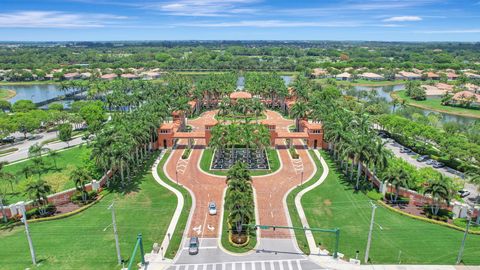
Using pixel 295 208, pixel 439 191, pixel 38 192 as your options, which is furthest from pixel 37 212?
pixel 439 191

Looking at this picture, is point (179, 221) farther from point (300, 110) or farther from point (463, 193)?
point (300, 110)

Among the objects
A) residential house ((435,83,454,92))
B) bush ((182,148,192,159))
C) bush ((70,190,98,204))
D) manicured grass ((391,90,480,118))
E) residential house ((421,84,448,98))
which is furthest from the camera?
residential house ((435,83,454,92))

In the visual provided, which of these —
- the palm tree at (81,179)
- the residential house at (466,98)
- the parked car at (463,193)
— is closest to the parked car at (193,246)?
the palm tree at (81,179)

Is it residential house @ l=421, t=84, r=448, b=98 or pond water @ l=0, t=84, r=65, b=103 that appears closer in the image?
residential house @ l=421, t=84, r=448, b=98

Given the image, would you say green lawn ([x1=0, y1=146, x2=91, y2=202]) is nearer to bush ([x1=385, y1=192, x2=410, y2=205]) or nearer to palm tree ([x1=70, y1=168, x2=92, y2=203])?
palm tree ([x1=70, y1=168, x2=92, y2=203])

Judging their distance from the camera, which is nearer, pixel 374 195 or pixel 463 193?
pixel 374 195

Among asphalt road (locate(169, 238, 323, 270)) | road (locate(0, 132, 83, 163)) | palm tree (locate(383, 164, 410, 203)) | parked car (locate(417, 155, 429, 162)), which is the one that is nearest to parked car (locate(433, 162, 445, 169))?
parked car (locate(417, 155, 429, 162))

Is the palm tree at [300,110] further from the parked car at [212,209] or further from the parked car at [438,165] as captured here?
the parked car at [212,209]
